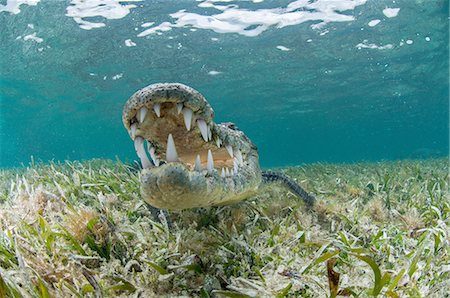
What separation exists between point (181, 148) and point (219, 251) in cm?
102

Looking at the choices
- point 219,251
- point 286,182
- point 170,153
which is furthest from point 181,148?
point 286,182

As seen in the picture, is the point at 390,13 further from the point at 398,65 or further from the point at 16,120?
the point at 16,120

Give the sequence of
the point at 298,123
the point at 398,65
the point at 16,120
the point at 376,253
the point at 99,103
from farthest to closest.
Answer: the point at 298,123, the point at 16,120, the point at 99,103, the point at 398,65, the point at 376,253

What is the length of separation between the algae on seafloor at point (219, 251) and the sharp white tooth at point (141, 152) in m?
0.58

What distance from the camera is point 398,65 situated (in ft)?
82.3

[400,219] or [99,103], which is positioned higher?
[400,219]

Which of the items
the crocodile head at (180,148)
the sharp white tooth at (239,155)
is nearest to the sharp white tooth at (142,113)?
the crocodile head at (180,148)

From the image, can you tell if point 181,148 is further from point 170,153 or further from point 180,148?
point 170,153

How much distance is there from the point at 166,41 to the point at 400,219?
57.7 ft

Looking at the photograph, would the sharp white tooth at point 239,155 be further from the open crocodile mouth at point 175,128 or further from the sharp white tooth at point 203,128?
the sharp white tooth at point 203,128

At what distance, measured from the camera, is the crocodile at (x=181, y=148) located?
219cm

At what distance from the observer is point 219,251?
8.45 ft

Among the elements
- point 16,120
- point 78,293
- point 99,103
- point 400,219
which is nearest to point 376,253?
point 400,219

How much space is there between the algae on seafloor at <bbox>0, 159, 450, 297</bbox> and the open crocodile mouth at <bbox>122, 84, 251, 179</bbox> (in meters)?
0.59
